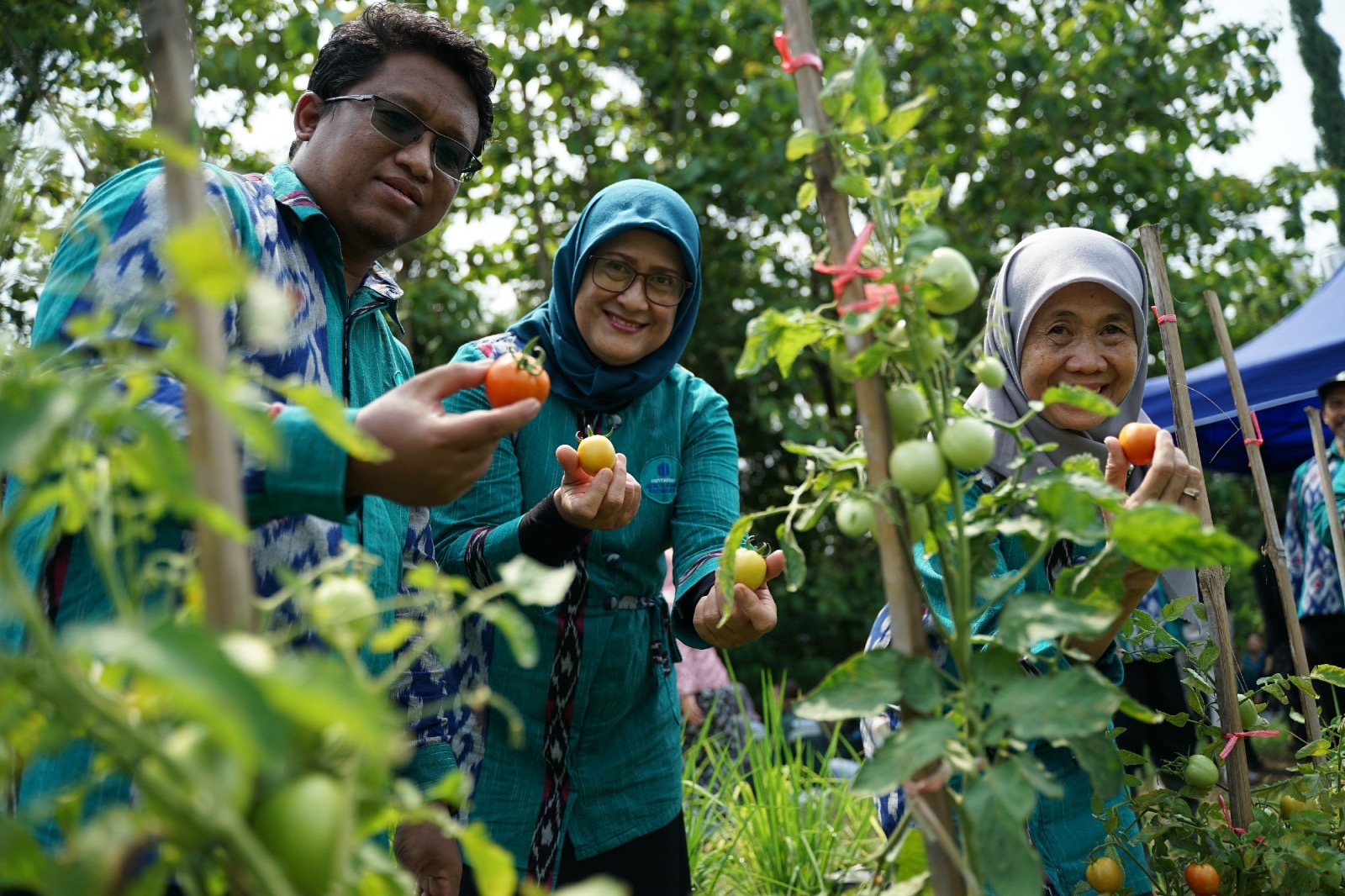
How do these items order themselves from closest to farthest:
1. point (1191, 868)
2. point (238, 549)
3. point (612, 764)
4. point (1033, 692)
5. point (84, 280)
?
1. point (238, 549)
2. point (1033, 692)
3. point (84, 280)
4. point (1191, 868)
5. point (612, 764)

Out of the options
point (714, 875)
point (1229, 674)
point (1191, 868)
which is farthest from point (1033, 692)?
point (714, 875)

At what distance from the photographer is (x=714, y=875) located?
3.19 meters

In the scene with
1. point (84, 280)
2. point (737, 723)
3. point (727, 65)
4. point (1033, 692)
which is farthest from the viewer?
point (727, 65)

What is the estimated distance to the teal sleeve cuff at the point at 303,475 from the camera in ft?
3.02

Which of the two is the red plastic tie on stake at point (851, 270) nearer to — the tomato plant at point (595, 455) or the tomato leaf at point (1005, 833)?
the tomato leaf at point (1005, 833)

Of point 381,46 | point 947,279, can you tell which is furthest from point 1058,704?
point 381,46

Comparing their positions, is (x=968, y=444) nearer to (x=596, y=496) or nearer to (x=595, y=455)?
(x=596, y=496)

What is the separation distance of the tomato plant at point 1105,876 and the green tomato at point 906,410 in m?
0.85

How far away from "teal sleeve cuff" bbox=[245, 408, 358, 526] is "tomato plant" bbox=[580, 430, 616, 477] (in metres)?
0.86

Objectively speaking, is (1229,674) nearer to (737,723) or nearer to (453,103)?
(453,103)

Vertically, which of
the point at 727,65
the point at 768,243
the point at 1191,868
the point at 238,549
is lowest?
the point at 1191,868

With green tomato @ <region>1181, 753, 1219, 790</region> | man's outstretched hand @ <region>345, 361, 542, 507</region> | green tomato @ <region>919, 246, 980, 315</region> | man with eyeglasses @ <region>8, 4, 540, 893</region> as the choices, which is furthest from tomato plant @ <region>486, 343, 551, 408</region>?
green tomato @ <region>1181, 753, 1219, 790</region>

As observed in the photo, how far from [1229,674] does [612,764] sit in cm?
106

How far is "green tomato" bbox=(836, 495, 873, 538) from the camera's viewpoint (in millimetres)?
842
